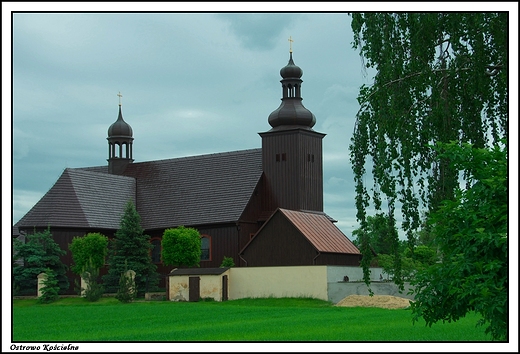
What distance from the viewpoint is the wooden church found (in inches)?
1802

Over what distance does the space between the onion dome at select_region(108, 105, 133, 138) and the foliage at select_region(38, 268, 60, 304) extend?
19.2 metres

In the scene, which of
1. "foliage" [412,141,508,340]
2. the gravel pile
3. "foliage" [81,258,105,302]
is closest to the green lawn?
the gravel pile

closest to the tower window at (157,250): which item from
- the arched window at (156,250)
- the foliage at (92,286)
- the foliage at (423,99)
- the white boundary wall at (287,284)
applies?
the arched window at (156,250)

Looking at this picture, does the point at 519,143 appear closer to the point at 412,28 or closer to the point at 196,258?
the point at 412,28

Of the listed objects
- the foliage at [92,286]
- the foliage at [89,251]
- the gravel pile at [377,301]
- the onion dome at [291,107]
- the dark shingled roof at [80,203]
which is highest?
the onion dome at [291,107]

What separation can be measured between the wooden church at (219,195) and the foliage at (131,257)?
5063 millimetres

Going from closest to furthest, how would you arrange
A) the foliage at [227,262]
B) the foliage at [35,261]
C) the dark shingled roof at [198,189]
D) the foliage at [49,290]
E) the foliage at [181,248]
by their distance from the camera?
the foliage at [49,290], the foliage at [35,261], the foliage at [181,248], the foliage at [227,262], the dark shingled roof at [198,189]

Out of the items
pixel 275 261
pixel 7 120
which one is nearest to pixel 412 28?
pixel 7 120

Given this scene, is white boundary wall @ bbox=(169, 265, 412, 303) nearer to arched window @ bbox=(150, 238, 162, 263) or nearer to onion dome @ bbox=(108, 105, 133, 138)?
arched window @ bbox=(150, 238, 162, 263)

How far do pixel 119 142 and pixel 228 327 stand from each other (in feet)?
125

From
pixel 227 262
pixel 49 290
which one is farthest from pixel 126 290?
pixel 227 262

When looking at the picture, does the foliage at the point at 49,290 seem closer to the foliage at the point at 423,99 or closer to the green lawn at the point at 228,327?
the green lawn at the point at 228,327

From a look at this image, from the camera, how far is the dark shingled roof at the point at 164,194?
4612 centimetres

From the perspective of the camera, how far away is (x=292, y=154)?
154 feet
